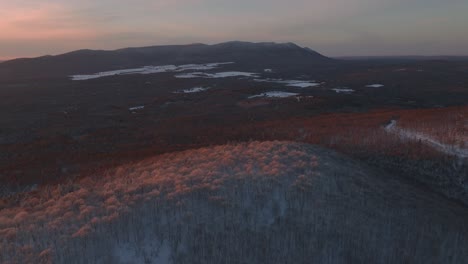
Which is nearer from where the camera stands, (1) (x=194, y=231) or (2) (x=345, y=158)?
(1) (x=194, y=231)

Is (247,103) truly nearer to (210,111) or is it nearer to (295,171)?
(210,111)

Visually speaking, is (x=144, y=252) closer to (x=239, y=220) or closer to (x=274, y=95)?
(x=239, y=220)

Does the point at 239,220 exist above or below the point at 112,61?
below

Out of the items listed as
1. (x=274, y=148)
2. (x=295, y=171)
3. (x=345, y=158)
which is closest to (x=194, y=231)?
(x=295, y=171)

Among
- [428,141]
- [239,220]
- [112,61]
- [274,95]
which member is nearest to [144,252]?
[239,220]

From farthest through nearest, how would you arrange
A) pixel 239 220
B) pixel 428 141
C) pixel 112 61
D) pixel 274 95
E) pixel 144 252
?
pixel 112 61 → pixel 274 95 → pixel 428 141 → pixel 239 220 → pixel 144 252

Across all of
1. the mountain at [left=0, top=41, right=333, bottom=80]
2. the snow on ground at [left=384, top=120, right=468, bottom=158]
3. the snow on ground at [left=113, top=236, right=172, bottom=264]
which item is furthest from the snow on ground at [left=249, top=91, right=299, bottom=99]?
the mountain at [left=0, top=41, right=333, bottom=80]

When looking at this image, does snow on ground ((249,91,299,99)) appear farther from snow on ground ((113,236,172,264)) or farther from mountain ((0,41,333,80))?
→ mountain ((0,41,333,80))
